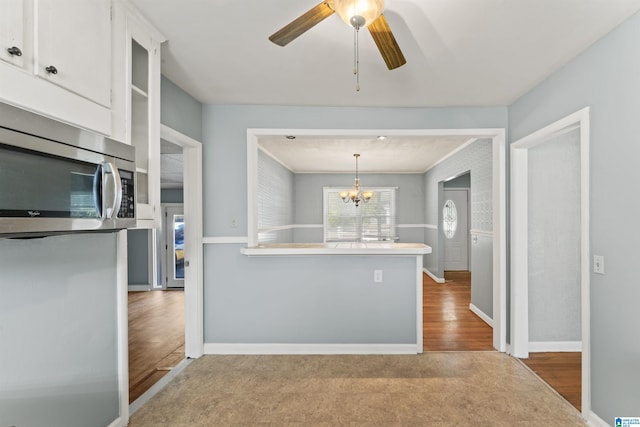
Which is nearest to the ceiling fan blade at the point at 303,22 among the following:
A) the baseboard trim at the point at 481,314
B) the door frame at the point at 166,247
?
the baseboard trim at the point at 481,314

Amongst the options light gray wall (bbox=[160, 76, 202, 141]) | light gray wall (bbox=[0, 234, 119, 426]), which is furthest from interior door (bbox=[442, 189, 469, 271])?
light gray wall (bbox=[0, 234, 119, 426])

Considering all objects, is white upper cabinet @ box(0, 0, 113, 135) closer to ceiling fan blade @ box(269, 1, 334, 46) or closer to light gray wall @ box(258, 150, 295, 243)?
ceiling fan blade @ box(269, 1, 334, 46)

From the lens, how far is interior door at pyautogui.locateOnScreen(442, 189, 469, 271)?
7.62 meters

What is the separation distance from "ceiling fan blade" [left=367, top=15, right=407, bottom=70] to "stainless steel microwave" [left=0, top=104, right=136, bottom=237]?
4.15ft

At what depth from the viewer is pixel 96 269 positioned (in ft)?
5.48

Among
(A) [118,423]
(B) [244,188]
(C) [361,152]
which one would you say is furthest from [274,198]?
(A) [118,423]

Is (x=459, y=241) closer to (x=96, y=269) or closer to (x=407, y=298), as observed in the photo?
(x=407, y=298)

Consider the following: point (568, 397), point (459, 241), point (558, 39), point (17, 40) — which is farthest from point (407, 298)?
point (459, 241)

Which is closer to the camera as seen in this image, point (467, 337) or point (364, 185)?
point (467, 337)

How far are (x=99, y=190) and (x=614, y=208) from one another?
9.07 ft

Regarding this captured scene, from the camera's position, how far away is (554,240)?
3098 mm

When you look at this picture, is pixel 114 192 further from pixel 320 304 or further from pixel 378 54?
pixel 320 304

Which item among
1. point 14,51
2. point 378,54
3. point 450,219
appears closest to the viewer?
point 14,51

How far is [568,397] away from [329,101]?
317cm
